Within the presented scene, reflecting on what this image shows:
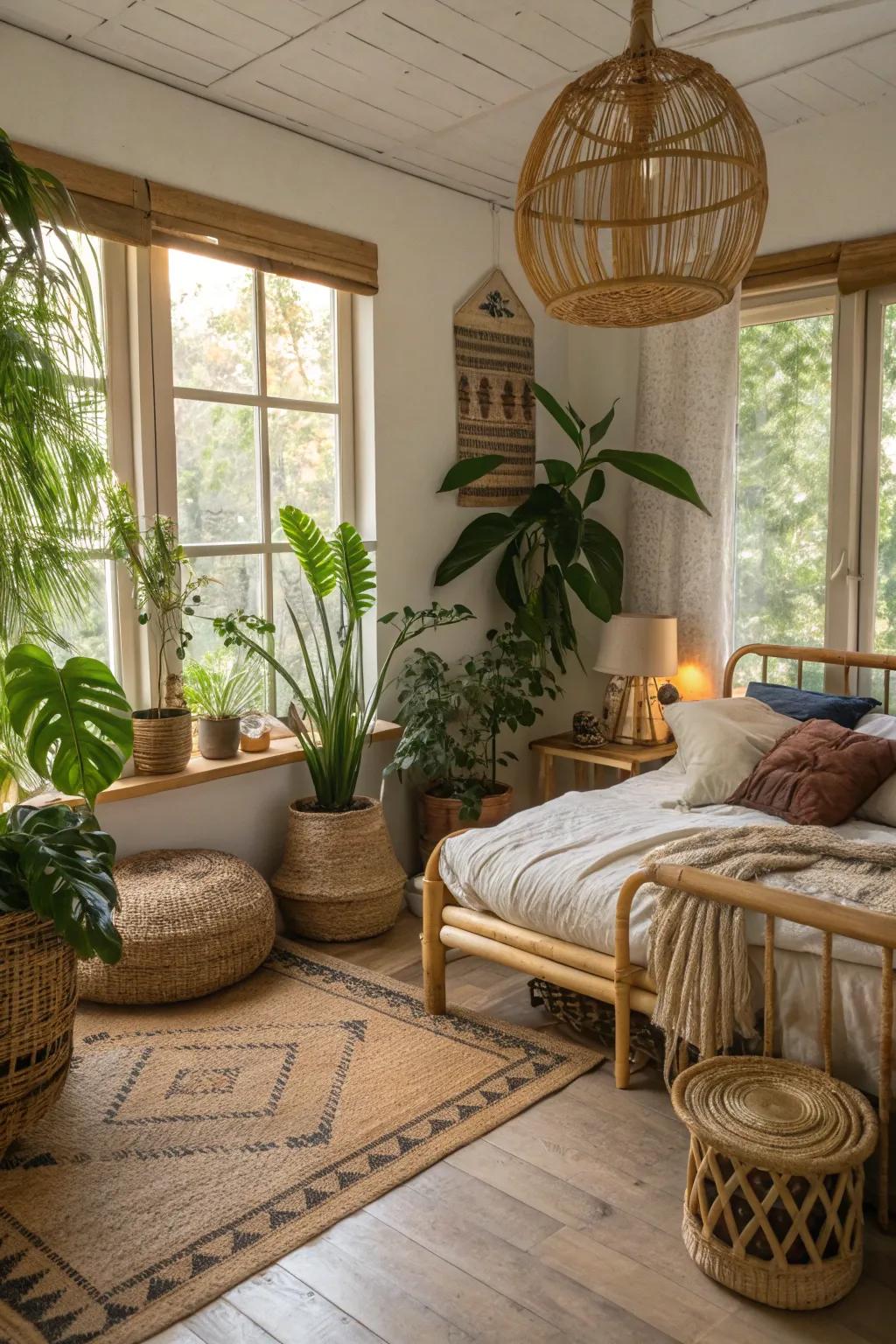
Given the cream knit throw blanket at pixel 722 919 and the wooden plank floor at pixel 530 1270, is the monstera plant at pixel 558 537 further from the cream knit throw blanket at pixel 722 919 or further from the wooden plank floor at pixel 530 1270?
the wooden plank floor at pixel 530 1270

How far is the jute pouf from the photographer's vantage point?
186 cm

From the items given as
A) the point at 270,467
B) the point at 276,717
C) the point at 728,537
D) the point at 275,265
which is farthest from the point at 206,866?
the point at 728,537

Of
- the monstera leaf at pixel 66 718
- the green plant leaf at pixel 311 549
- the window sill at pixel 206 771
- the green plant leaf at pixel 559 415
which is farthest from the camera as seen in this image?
the green plant leaf at pixel 559 415

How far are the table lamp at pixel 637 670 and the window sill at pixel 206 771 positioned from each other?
898 millimetres

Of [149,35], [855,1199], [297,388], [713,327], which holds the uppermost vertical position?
[149,35]

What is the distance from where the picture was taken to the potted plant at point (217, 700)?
11.3 feet

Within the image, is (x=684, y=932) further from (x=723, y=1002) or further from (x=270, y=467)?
(x=270, y=467)

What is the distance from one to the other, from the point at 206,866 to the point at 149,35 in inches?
88.4

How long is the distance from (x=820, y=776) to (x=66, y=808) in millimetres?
1969

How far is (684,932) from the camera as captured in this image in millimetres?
2348

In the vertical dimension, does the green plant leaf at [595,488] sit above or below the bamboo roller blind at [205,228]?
below

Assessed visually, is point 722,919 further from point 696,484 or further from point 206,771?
point 696,484

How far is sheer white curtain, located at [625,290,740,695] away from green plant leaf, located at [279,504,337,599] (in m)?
1.40

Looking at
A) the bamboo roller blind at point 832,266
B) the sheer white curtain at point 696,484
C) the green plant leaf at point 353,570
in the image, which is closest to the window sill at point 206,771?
the green plant leaf at point 353,570
